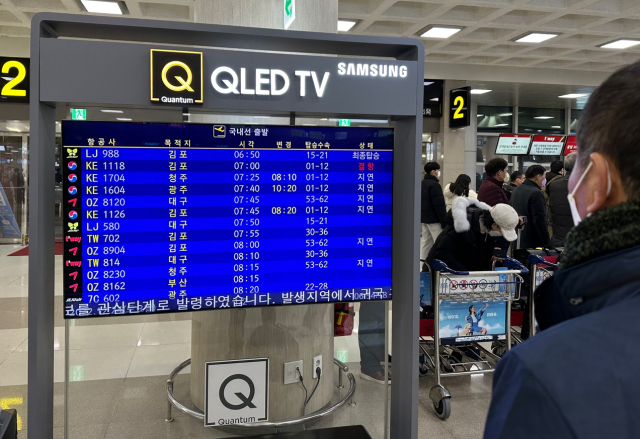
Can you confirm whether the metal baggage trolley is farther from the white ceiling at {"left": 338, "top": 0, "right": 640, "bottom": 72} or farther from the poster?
the white ceiling at {"left": 338, "top": 0, "right": 640, "bottom": 72}

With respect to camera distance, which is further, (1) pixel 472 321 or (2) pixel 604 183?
(1) pixel 472 321

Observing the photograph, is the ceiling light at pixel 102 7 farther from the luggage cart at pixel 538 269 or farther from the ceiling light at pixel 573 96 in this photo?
the ceiling light at pixel 573 96

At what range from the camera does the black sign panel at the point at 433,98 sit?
423 inches

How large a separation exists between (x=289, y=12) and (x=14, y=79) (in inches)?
235

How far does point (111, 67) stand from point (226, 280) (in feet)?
3.21

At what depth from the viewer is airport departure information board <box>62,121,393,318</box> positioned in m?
2.14

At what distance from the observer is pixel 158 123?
2160mm

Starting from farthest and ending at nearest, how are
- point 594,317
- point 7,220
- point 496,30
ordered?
point 7,220, point 496,30, point 594,317

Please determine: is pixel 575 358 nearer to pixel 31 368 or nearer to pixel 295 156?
pixel 295 156

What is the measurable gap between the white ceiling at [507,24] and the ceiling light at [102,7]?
3.43m

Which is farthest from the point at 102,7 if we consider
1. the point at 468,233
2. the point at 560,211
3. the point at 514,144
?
the point at 514,144

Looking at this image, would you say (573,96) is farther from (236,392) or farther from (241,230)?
(236,392)

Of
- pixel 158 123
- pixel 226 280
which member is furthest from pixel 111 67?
pixel 226 280

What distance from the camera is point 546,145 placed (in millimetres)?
12477
